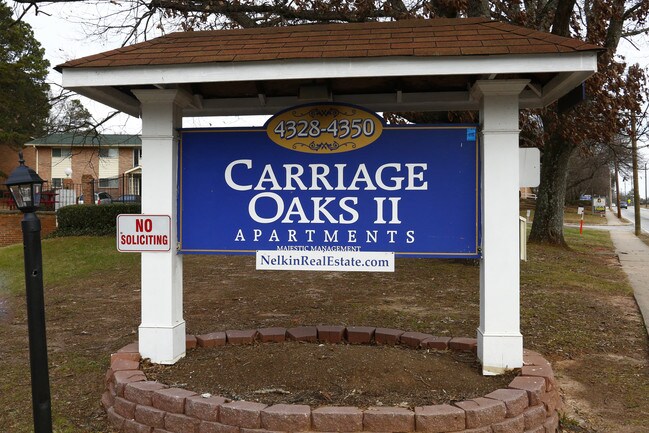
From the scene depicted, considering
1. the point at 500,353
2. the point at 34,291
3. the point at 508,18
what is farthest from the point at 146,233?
the point at 508,18

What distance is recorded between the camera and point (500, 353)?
→ 445 centimetres

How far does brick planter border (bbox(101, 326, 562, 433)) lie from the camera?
343cm

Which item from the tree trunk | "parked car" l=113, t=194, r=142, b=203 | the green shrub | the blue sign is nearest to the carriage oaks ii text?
the blue sign

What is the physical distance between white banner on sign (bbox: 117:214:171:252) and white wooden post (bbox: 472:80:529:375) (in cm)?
263

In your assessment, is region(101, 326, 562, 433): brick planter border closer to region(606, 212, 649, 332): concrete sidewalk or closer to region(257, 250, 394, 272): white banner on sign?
region(257, 250, 394, 272): white banner on sign

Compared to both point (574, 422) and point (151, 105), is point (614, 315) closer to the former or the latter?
point (574, 422)

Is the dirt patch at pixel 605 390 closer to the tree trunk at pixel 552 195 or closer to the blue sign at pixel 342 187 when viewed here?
the blue sign at pixel 342 187

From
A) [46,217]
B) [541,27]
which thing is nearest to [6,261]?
[46,217]

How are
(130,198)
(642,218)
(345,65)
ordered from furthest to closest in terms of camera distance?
(642,218) → (130,198) → (345,65)

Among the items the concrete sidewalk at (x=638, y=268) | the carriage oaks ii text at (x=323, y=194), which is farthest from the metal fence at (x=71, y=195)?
the carriage oaks ii text at (x=323, y=194)

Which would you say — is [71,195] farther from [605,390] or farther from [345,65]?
[605,390]

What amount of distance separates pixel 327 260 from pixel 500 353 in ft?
5.20

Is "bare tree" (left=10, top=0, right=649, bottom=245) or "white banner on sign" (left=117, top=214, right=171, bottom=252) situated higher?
"bare tree" (left=10, top=0, right=649, bottom=245)

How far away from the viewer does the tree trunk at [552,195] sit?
16.7m
